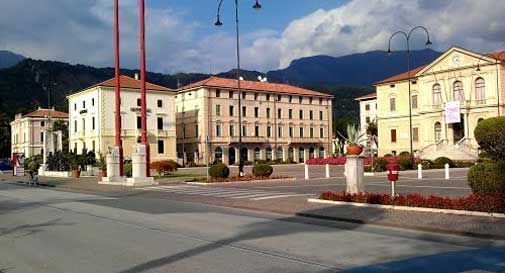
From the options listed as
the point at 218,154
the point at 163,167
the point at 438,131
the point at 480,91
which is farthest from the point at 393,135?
the point at 163,167

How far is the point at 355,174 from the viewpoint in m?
18.9

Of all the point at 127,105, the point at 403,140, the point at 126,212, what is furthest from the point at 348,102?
the point at 126,212

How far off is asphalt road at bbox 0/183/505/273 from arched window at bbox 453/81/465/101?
65954 mm

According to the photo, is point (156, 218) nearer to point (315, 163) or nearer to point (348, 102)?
point (315, 163)

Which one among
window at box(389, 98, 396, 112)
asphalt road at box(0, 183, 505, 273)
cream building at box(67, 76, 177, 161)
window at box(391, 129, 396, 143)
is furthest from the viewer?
window at box(389, 98, 396, 112)

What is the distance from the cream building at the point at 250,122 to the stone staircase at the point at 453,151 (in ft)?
102

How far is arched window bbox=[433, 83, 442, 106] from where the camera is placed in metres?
78.5

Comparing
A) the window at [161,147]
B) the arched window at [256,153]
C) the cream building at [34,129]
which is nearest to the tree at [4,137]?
the cream building at [34,129]

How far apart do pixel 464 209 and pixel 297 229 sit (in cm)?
465

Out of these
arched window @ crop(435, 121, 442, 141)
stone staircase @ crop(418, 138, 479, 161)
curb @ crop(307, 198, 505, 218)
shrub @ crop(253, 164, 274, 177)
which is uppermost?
arched window @ crop(435, 121, 442, 141)

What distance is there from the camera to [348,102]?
19262 cm

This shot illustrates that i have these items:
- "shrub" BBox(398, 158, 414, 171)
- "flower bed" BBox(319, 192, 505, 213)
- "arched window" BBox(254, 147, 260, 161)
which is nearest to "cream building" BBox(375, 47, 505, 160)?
"shrub" BBox(398, 158, 414, 171)

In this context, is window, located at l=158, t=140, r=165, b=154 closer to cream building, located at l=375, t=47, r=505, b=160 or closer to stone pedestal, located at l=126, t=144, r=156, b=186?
cream building, located at l=375, t=47, r=505, b=160

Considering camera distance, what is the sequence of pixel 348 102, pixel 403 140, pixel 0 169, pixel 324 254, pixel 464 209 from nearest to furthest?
pixel 324 254 → pixel 464 209 → pixel 0 169 → pixel 403 140 → pixel 348 102
